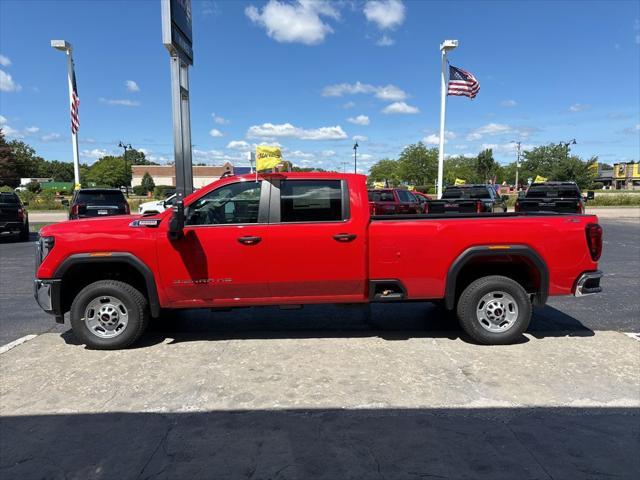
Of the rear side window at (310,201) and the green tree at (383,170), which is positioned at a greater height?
the green tree at (383,170)

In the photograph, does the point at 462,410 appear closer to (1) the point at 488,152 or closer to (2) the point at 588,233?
(2) the point at 588,233

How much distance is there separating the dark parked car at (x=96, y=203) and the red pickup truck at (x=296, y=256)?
10.9 meters

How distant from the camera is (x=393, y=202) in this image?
18.6 meters

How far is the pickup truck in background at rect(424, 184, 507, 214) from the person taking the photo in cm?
1628

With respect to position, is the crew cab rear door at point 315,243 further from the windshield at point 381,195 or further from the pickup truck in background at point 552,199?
the windshield at point 381,195

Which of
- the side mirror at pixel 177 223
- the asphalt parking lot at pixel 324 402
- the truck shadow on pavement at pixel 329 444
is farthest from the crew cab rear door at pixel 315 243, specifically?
the truck shadow on pavement at pixel 329 444

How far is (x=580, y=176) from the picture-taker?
56.4m

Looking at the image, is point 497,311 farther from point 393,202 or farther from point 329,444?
point 393,202

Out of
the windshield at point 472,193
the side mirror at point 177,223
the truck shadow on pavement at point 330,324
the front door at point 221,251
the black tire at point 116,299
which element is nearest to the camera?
the side mirror at point 177,223

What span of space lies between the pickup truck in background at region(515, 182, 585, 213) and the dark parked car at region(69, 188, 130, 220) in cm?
1325

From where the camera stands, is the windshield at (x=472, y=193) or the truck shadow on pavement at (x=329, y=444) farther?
the windshield at (x=472, y=193)

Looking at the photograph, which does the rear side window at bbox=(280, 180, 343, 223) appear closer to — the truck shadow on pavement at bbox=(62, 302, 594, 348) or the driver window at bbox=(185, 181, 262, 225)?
the driver window at bbox=(185, 181, 262, 225)

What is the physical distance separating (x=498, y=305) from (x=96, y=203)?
13733 mm

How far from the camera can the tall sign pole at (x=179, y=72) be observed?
6.71 meters
